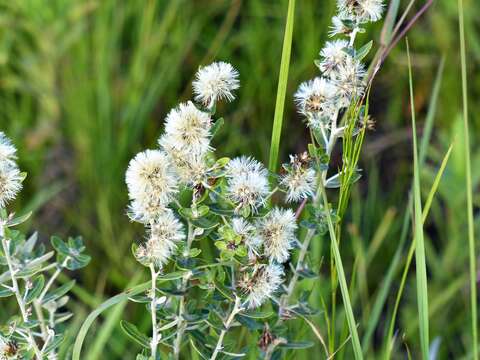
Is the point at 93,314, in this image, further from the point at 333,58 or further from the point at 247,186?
the point at 333,58

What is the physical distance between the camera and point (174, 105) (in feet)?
7.14

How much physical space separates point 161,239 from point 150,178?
8 cm

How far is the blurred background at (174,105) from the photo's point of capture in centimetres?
190

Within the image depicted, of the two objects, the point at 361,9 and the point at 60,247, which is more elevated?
the point at 361,9

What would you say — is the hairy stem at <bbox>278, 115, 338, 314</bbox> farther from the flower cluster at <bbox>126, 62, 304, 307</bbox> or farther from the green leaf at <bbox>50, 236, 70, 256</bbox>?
the green leaf at <bbox>50, 236, 70, 256</bbox>

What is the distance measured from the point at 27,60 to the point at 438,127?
1.20 m

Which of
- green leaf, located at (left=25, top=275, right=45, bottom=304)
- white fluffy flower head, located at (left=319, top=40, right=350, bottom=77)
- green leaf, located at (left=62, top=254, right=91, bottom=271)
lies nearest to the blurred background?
green leaf, located at (left=62, top=254, right=91, bottom=271)

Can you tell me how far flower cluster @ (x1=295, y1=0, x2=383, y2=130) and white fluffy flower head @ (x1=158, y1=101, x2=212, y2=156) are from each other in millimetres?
162

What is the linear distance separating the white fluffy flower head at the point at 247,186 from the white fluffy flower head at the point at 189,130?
0.05 meters

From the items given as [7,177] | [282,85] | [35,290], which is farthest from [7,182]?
[282,85]

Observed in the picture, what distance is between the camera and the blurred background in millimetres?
1904

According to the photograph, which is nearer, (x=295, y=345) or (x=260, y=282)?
(x=260, y=282)

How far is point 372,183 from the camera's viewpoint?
2.10 meters

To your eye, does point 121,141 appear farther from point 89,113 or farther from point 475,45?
point 475,45
